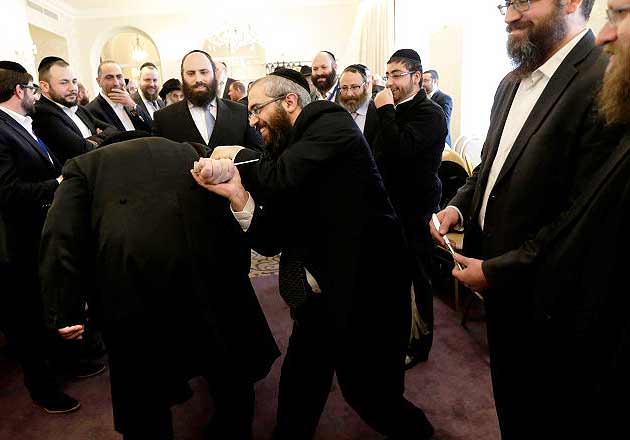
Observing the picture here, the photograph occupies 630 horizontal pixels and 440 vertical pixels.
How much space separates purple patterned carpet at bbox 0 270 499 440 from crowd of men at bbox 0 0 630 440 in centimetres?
27

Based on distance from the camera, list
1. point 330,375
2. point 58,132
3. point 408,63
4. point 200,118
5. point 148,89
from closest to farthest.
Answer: point 330,375
point 408,63
point 58,132
point 200,118
point 148,89

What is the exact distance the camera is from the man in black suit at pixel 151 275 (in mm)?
1585

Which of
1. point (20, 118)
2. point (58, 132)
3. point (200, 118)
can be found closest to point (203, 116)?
point (200, 118)

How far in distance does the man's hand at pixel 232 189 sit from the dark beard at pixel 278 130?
0.70 ft

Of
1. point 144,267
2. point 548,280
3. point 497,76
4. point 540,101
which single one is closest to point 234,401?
point 144,267

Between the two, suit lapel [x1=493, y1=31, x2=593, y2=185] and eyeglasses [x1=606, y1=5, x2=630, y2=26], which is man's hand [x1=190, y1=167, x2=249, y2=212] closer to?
suit lapel [x1=493, y1=31, x2=593, y2=185]

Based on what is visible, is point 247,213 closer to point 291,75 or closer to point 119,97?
point 291,75

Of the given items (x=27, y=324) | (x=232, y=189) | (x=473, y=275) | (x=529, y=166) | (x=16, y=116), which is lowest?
(x=27, y=324)

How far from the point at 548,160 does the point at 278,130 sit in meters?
0.94

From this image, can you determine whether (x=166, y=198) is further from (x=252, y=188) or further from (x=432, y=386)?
(x=432, y=386)

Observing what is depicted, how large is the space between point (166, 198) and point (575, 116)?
53.6 inches

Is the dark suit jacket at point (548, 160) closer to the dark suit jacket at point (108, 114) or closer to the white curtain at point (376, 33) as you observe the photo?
the dark suit jacket at point (108, 114)

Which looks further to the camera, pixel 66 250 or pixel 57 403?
pixel 57 403

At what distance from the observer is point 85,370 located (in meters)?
2.73
